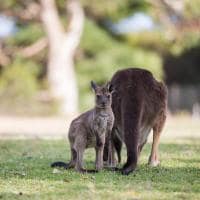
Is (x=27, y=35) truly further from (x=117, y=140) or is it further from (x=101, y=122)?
(x=101, y=122)

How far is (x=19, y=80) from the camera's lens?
30.3 m

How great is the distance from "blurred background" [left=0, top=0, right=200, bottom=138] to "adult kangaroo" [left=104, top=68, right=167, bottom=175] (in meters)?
19.3

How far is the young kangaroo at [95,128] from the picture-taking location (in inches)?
330

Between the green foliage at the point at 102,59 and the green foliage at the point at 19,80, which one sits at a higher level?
the green foliage at the point at 102,59

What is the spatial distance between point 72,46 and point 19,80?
3.29 meters

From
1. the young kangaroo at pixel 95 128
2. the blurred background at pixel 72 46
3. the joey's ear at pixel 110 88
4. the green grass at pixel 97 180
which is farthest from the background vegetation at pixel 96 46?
the joey's ear at pixel 110 88

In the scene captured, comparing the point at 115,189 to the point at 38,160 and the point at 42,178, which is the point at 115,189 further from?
the point at 38,160

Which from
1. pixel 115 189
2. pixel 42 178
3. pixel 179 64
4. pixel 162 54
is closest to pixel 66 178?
pixel 42 178

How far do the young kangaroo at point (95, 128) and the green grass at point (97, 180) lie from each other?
0.62 feet

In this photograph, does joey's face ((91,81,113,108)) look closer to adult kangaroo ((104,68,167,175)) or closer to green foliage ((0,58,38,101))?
adult kangaroo ((104,68,167,175))

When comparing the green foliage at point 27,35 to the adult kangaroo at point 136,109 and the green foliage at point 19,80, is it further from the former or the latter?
the adult kangaroo at point 136,109

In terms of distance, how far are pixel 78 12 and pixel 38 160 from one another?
22635 mm

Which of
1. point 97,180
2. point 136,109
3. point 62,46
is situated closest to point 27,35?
point 62,46

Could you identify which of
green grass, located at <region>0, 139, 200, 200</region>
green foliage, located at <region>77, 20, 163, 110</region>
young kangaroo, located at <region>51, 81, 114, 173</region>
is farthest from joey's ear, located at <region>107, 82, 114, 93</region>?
green foliage, located at <region>77, 20, 163, 110</region>
